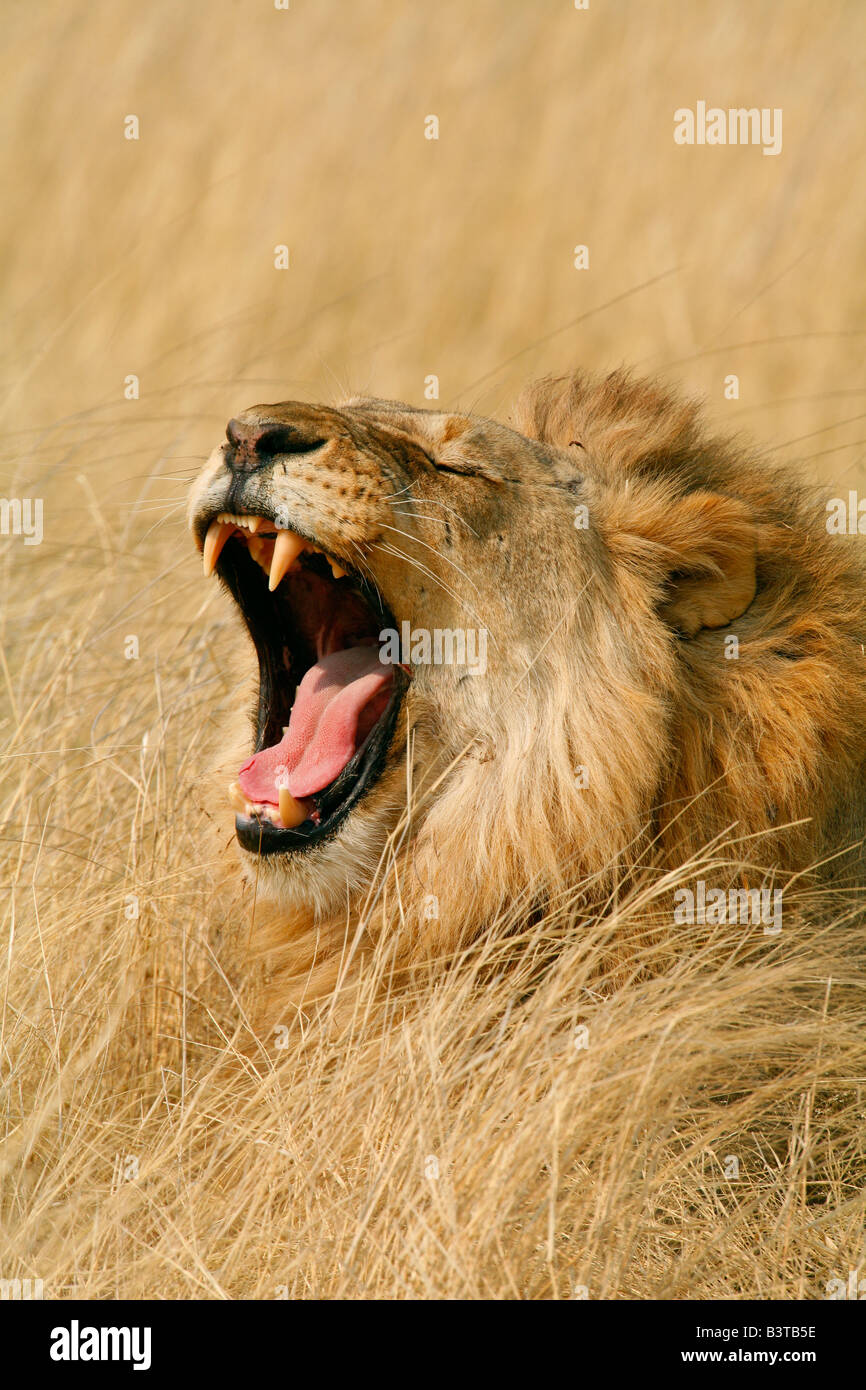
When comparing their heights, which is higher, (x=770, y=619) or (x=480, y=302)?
(x=480, y=302)

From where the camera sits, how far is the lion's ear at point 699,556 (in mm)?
4035

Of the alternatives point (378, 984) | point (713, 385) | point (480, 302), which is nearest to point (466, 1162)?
point (378, 984)

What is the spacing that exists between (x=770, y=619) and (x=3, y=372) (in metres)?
6.04

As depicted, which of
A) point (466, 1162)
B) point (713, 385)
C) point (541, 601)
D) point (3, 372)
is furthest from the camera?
point (713, 385)

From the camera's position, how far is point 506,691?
12.6ft

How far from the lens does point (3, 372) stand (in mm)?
8773

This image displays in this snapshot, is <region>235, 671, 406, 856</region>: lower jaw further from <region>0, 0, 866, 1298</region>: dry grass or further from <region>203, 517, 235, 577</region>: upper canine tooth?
<region>203, 517, 235, 577</region>: upper canine tooth

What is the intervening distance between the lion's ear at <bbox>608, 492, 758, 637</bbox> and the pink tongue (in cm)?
79

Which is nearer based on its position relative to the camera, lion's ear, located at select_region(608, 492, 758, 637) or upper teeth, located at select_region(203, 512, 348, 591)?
upper teeth, located at select_region(203, 512, 348, 591)

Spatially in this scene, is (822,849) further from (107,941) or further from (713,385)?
(713,385)

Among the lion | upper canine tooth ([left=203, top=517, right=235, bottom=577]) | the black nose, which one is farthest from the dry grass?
the black nose

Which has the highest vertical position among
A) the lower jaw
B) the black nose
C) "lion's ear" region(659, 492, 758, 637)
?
the black nose

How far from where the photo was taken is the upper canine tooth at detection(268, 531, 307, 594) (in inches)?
143

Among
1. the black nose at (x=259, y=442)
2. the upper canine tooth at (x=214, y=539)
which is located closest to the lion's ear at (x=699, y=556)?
the black nose at (x=259, y=442)
